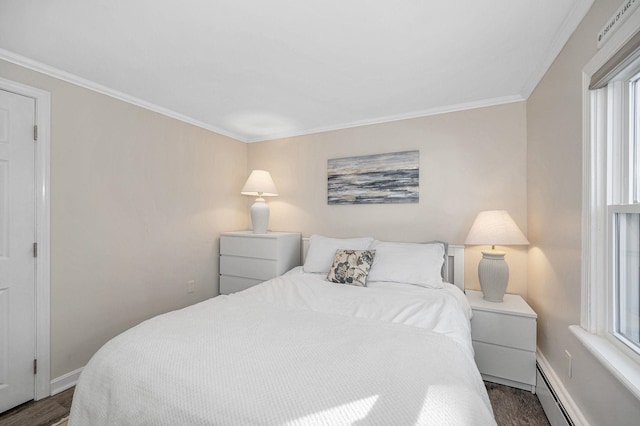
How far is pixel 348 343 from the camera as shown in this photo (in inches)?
49.6

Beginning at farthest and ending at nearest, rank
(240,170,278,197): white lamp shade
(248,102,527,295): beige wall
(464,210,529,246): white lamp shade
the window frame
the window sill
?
(240,170,278,197): white lamp shade → (248,102,527,295): beige wall → (464,210,529,246): white lamp shade → the window frame → the window sill

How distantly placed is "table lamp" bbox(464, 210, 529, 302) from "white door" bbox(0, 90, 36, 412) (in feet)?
10.5

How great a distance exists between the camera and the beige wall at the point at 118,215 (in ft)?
6.68

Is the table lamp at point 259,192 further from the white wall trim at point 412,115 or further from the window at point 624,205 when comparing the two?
the window at point 624,205

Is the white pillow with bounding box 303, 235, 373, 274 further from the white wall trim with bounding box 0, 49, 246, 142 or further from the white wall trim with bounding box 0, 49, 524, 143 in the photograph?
the white wall trim with bounding box 0, 49, 246, 142

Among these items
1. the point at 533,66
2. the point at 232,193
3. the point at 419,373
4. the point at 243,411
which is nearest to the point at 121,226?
the point at 232,193

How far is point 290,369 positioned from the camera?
104 cm

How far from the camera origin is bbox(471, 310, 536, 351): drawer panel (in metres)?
1.96

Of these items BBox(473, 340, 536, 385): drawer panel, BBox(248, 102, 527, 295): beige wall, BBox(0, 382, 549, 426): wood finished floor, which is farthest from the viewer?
BBox(248, 102, 527, 295): beige wall

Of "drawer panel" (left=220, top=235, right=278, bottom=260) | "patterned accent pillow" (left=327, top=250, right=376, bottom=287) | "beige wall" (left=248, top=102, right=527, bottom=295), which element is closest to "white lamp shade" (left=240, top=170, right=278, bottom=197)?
"beige wall" (left=248, top=102, right=527, bottom=295)

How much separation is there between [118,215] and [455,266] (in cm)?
297

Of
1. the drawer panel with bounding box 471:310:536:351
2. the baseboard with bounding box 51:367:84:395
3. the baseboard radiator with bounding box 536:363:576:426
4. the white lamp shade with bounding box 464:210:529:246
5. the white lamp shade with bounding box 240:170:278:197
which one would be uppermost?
the white lamp shade with bounding box 240:170:278:197

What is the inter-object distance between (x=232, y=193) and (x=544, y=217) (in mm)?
3105

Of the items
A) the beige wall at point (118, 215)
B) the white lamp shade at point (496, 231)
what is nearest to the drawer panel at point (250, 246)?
the beige wall at point (118, 215)
